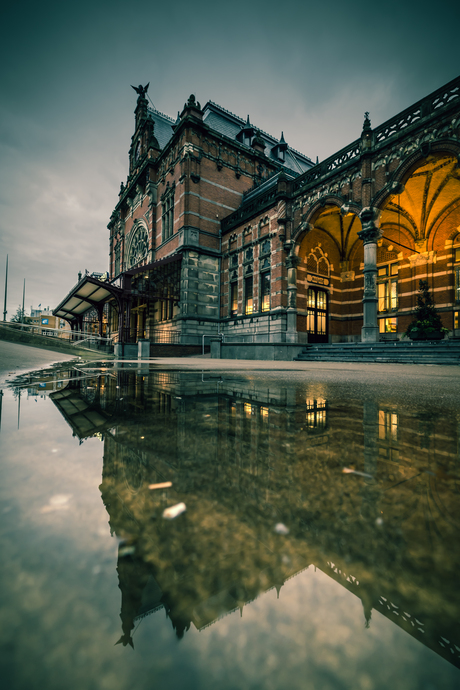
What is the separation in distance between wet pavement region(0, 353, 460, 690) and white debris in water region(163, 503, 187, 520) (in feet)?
0.04

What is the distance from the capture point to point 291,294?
1443cm

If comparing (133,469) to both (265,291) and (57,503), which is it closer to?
(57,503)

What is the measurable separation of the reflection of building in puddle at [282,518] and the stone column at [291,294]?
42.9ft

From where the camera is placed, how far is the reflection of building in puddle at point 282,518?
41cm

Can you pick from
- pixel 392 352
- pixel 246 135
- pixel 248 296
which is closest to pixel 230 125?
pixel 246 135

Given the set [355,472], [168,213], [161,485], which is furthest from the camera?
[168,213]

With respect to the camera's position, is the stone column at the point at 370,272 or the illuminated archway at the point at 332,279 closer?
the stone column at the point at 370,272

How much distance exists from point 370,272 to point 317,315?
594 centimetres

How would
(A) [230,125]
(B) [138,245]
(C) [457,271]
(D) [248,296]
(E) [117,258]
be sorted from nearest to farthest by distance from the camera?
(C) [457,271], (D) [248,296], (A) [230,125], (B) [138,245], (E) [117,258]

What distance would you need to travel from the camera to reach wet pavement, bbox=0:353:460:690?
1.05 feet

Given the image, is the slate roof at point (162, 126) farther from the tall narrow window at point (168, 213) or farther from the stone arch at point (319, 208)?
the stone arch at point (319, 208)

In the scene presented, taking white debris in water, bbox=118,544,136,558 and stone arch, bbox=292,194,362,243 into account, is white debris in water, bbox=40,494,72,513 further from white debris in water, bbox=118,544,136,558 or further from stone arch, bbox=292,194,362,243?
stone arch, bbox=292,194,362,243

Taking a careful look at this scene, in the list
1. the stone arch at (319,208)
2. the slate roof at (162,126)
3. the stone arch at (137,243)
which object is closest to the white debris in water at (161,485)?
the stone arch at (319,208)

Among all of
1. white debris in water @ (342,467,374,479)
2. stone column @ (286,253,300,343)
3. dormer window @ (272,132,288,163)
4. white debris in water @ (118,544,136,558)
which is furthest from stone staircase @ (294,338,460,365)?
dormer window @ (272,132,288,163)
